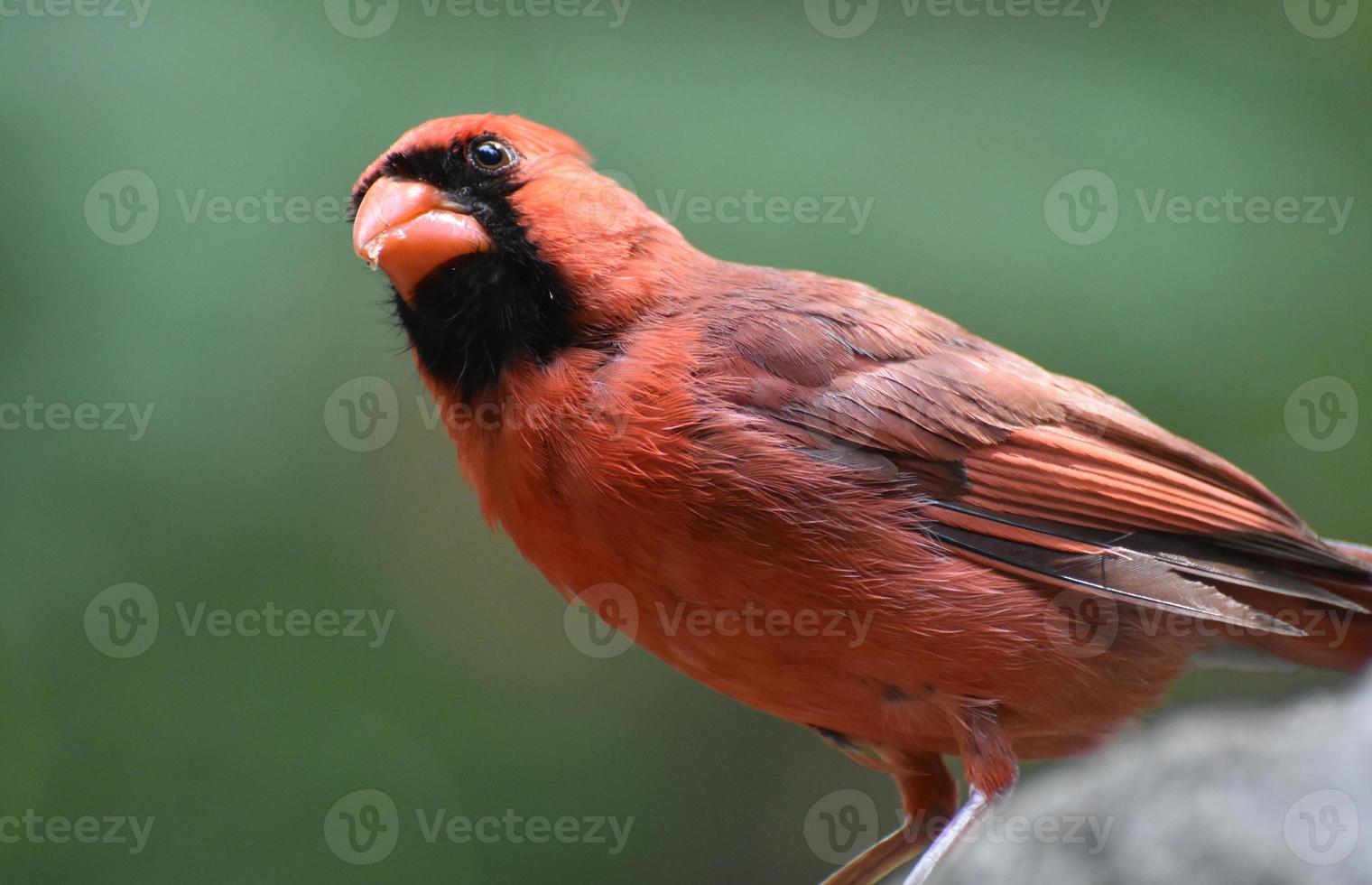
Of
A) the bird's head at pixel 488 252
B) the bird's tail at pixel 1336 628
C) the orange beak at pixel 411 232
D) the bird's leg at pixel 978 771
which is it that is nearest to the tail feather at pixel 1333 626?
the bird's tail at pixel 1336 628

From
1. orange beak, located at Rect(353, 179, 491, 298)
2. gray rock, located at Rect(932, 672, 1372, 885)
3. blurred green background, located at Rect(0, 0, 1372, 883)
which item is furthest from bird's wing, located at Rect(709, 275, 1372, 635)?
blurred green background, located at Rect(0, 0, 1372, 883)

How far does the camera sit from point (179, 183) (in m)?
3.69

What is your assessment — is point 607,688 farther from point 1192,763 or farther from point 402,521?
point 1192,763

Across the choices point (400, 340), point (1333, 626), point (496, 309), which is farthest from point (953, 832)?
point (400, 340)

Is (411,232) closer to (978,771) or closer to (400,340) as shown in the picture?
(400,340)

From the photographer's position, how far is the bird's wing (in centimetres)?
265

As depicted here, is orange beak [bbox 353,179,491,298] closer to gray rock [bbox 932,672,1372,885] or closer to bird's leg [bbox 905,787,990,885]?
bird's leg [bbox 905,787,990,885]

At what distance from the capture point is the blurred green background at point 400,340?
365 centimetres

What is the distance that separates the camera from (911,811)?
3133 millimetres

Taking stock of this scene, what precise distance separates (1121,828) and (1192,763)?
1.30 feet

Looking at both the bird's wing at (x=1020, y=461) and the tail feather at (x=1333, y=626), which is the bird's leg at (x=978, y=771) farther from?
the tail feather at (x=1333, y=626)

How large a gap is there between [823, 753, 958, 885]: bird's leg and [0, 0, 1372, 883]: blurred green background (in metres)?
1.08

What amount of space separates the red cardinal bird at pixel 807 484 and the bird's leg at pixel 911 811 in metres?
0.09

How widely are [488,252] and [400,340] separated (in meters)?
0.85
